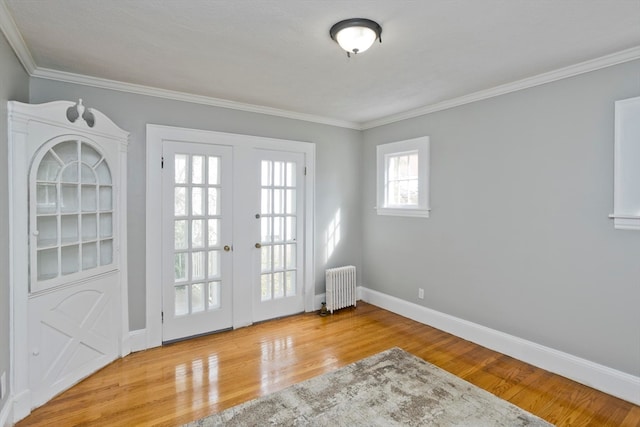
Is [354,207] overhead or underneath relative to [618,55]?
underneath

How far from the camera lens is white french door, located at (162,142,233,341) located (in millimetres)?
3361

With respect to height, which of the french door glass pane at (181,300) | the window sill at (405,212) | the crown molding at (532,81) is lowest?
the french door glass pane at (181,300)

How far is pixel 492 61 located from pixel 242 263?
10.2 feet

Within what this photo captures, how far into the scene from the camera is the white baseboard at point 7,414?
1973 millimetres

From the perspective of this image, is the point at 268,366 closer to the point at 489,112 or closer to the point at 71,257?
the point at 71,257

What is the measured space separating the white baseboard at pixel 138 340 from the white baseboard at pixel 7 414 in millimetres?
1069

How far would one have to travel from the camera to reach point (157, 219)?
3279 millimetres

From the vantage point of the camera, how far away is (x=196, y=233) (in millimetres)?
3516

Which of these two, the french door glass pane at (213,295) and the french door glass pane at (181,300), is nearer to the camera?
the french door glass pane at (181,300)

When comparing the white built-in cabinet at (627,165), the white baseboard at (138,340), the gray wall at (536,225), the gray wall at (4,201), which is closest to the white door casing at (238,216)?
the white baseboard at (138,340)

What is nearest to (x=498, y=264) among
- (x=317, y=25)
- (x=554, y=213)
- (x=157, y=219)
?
(x=554, y=213)

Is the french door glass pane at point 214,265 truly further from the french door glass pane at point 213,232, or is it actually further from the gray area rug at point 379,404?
the gray area rug at point 379,404

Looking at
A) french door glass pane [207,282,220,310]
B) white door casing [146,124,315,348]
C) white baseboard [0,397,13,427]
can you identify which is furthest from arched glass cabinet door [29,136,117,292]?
french door glass pane [207,282,220,310]

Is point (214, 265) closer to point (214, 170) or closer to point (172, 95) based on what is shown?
point (214, 170)
